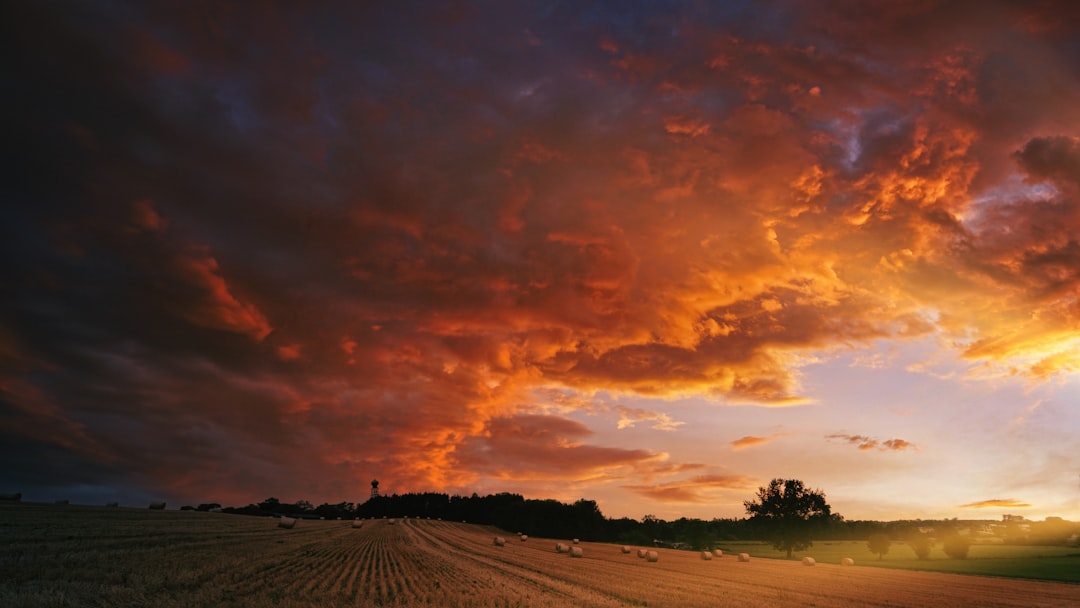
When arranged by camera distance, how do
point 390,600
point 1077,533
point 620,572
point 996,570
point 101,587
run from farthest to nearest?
point 1077,533
point 996,570
point 620,572
point 390,600
point 101,587

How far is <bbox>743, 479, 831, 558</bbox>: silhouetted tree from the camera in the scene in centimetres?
9906

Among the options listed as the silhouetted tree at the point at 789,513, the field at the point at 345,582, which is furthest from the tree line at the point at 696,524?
the field at the point at 345,582

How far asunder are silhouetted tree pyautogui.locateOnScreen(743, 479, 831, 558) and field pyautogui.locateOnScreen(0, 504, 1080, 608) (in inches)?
2102

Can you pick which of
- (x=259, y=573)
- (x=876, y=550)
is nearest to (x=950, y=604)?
(x=259, y=573)

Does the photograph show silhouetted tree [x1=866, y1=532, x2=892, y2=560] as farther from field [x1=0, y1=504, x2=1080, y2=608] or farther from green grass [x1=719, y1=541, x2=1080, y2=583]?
field [x1=0, y1=504, x2=1080, y2=608]

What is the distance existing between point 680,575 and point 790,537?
2654 inches

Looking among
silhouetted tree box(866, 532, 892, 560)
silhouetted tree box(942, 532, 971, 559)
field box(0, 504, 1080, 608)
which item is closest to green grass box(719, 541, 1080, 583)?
silhouetted tree box(942, 532, 971, 559)

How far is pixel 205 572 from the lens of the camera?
84.0 feet

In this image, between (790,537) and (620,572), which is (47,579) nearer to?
(620,572)

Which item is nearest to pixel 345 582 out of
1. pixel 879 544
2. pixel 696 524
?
pixel 879 544

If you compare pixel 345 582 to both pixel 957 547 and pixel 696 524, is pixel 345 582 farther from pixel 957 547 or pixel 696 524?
pixel 696 524

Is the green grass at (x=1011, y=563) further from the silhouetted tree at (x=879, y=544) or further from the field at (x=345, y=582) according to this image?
the field at (x=345, y=582)

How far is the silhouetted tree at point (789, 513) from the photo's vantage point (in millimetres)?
99062

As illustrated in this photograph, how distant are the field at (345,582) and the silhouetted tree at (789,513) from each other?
53388 millimetres
